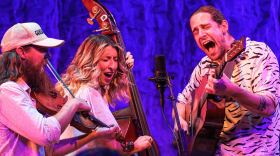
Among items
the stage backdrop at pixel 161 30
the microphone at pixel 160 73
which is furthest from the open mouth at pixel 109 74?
the stage backdrop at pixel 161 30

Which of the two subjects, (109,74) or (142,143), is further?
(109,74)

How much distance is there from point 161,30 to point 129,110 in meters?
1.31

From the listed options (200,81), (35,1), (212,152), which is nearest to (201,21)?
(200,81)

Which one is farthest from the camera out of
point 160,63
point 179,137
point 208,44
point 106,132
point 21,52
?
point 208,44

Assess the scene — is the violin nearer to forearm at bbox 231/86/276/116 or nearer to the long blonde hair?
the long blonde hair

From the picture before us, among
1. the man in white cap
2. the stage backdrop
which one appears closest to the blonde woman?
the man in white cap

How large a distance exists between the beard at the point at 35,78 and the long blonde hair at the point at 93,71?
1.29ft

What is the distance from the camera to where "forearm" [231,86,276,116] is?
2703 mm

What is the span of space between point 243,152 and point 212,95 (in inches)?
16.2

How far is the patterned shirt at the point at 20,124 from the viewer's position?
215cm

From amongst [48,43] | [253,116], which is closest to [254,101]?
[253,116]

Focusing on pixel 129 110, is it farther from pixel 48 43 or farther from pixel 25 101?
pixel 25 101

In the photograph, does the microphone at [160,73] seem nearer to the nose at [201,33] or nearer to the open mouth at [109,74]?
the open mouth at [109,74]

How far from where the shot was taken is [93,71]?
2.97 metres
